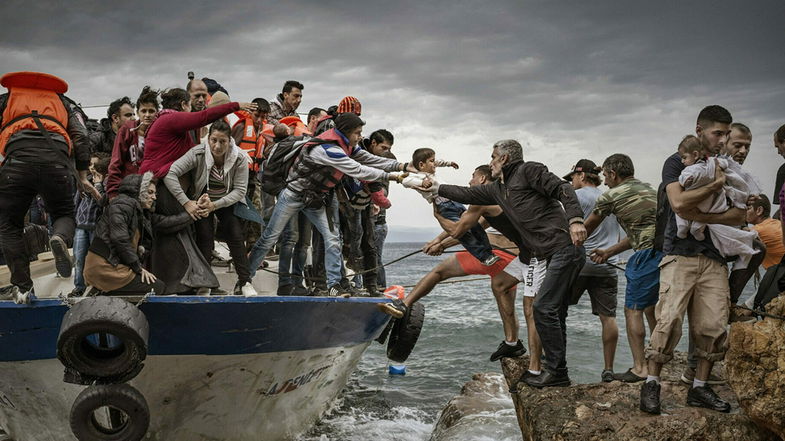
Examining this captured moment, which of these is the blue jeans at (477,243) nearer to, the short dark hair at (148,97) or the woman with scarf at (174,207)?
the woman with scarf at (174,207)

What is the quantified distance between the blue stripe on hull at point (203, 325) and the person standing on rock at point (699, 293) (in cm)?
302

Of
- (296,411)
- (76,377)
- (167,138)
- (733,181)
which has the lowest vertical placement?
(296,411)

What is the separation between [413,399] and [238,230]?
6.40 meters

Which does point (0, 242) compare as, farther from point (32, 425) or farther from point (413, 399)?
point (413, 399)

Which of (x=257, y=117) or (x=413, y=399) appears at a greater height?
(x=257, y=117)

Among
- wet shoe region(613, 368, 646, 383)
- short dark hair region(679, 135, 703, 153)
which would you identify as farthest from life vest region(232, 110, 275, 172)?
short dark hair region(679, 135, 703, 153)

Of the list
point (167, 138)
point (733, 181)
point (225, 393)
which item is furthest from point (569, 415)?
point (167, 138)

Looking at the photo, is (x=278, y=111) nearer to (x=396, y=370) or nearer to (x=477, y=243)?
(x=477, y=243)

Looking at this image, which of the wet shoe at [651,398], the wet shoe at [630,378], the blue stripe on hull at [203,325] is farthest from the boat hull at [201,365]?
the wet shoe at [651,398]

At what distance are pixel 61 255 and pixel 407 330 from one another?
4.09m

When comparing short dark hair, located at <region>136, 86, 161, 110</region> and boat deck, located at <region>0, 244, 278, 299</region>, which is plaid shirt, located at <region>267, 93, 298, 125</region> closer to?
boat deck, located at <region>0, 244, 278, 299</region>

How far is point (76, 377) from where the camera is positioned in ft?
15.4

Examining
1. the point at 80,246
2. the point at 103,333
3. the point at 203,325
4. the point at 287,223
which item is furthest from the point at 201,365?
the point at 80,246

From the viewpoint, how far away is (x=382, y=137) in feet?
28.1
